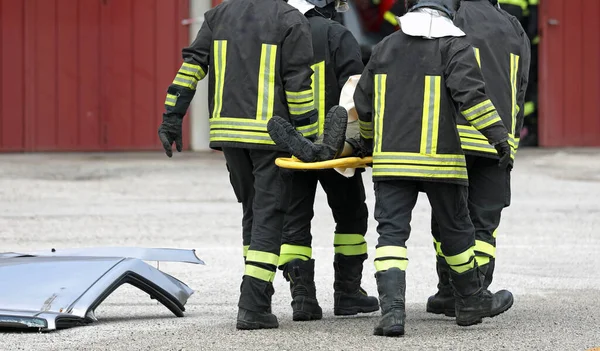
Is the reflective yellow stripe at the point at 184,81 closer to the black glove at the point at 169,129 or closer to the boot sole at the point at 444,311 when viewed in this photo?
the black glove at the point at 169,129

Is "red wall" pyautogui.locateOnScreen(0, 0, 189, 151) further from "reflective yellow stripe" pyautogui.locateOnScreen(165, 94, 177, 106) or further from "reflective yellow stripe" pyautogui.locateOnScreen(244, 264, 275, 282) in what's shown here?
"reflective yellow stripe" pyautogui.locateOnScreen(244, 264, 275, 282)

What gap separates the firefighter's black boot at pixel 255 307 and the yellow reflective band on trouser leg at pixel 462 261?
3.11ft

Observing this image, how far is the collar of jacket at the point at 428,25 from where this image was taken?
262 inches

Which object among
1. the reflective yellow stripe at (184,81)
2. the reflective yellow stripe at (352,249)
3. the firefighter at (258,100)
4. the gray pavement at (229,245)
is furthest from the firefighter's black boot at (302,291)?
the reflective yellow stripe at (184,81)

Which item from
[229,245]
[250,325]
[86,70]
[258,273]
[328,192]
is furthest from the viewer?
[86,70]

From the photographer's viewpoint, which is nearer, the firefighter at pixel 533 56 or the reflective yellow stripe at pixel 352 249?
the reflective yellow stripe at pixel 352 249

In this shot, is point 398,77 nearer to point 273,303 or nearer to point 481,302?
point 481,302

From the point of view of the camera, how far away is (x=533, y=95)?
63.3ft

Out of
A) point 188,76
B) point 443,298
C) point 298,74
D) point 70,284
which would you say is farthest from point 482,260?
point 70,284

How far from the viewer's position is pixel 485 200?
7.32 m

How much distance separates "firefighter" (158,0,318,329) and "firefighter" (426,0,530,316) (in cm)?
97

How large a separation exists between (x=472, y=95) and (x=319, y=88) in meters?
1.13

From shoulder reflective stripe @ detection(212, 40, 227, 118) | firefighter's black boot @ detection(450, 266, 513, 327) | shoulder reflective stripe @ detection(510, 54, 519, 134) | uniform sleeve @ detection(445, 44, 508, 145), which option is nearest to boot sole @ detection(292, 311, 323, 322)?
firefighter's black boot @ detection(450, 266, 513, 327)

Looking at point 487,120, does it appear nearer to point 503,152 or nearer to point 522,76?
point 503,152
